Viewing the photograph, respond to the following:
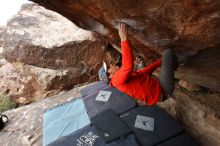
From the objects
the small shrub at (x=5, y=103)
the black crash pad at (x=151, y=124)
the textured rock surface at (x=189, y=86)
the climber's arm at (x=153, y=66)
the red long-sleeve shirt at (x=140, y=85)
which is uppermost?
the climber's arm at (x=153, y=66)

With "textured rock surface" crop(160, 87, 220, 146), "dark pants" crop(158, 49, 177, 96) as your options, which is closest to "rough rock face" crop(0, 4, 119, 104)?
"textured rock surface" crop(160, 87, 220, 146)

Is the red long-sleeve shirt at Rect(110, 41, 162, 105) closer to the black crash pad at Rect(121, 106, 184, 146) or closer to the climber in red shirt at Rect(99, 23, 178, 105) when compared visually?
the climber in red shirt at Rect(99, 23, 178, 105)

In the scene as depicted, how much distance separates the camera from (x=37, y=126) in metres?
6.36

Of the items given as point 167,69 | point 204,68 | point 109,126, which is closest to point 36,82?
point 109,126

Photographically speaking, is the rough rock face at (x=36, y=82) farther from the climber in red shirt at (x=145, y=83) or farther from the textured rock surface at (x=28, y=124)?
the climber in red shirt at (x=145, y=83)

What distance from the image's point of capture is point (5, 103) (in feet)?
27.8

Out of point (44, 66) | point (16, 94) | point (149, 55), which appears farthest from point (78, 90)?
point (149, 55)

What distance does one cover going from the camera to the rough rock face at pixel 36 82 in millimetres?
7996

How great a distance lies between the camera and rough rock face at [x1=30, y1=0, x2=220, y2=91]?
259 cm

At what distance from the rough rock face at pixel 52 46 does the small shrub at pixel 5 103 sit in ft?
3.93

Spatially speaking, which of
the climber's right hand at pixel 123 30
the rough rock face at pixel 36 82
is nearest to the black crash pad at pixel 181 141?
the climber's right hand at pixel 123 30

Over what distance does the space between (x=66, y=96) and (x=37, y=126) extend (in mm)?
1315

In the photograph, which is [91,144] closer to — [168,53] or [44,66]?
[168,53]

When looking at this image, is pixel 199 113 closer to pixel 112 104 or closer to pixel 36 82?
pixel 112 104
